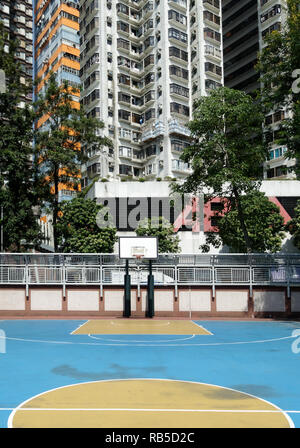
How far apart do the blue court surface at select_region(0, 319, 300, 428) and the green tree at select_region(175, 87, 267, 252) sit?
1172cm

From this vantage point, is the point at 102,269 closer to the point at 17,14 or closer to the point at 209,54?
the point at 209,54

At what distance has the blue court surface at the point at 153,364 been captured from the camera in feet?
33.5

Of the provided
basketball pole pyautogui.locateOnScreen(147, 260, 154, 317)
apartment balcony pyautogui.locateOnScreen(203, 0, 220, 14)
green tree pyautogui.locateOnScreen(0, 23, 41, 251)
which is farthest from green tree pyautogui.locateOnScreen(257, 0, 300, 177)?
apartment balcony pyautogui.locateOnScreen(203, 0, 220, 14)

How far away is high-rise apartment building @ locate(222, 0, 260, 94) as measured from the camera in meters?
83.0

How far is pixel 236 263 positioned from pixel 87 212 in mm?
23243

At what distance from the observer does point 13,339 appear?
2012cm

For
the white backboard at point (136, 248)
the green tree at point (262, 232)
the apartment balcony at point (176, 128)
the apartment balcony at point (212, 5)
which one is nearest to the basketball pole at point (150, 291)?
the white backboard at point (136, 248)

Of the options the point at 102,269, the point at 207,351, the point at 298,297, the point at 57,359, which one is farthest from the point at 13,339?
the point at 298,297

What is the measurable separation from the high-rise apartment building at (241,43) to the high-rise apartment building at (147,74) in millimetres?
4870

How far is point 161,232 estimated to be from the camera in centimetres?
5316

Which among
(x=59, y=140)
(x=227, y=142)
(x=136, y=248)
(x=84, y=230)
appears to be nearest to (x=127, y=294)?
(x=136, y=248)

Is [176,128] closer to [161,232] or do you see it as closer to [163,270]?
[161,232]

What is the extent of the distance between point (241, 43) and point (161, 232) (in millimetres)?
49699

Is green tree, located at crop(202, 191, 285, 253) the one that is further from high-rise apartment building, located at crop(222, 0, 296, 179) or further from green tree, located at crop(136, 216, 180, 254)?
high-rise apartment building, located at crop(222, 0, 296, 179)
